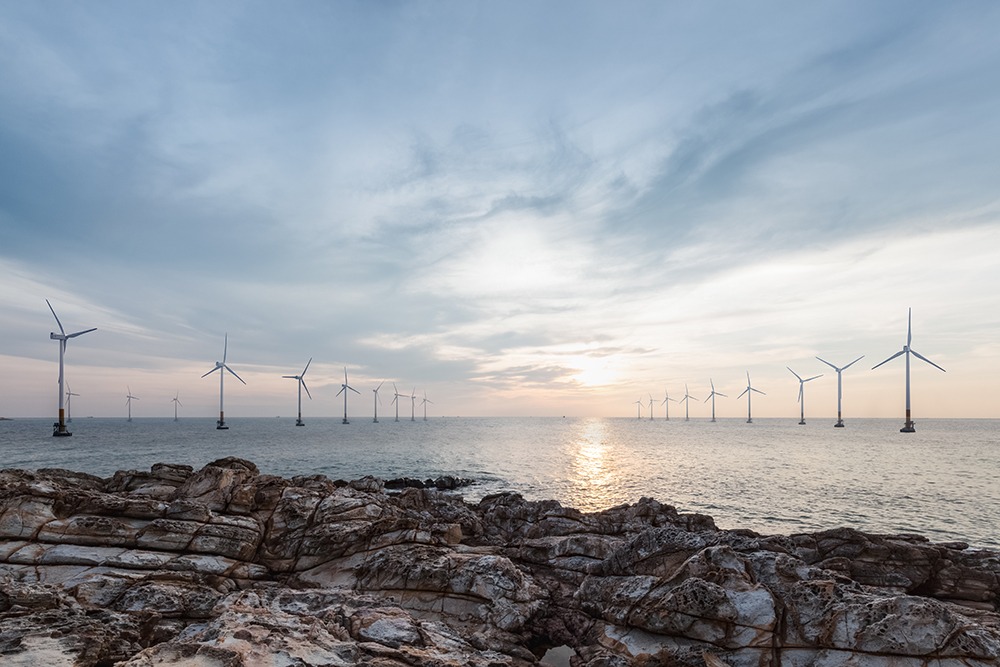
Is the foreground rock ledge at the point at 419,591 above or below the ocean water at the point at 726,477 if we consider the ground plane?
above

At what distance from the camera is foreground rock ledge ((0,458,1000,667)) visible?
35.1 feet

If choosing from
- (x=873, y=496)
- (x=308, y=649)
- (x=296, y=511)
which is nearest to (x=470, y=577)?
(x=308, y=649)

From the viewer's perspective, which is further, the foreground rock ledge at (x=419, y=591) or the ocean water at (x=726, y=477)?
the ocean water at (x=726, y=477)

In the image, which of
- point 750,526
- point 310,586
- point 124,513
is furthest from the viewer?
point 750,526

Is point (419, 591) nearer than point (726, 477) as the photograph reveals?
Yes

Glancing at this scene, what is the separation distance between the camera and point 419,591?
52.1 feet

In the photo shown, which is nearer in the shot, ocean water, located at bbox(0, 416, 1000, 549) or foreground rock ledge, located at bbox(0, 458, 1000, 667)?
foreground rock ledge, located at bbox(0, 458, 1000, 667)

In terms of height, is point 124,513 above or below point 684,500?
above

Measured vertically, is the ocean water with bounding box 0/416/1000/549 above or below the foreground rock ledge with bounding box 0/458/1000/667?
below

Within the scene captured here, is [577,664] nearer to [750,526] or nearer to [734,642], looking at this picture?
[734,642]

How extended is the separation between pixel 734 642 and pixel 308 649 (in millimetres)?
9318

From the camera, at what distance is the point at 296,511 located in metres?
20.8

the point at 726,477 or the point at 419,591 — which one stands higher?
the point at 419,591

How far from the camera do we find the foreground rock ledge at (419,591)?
1070 centimetres
